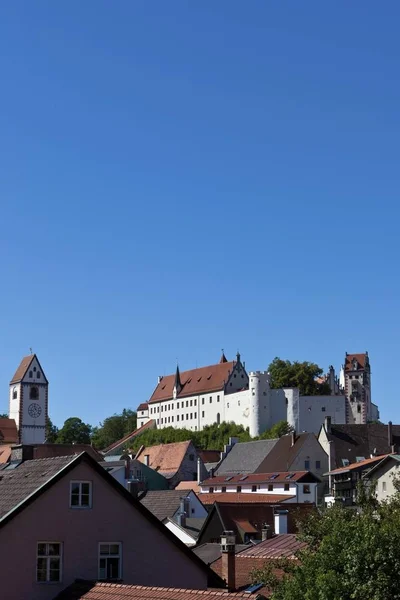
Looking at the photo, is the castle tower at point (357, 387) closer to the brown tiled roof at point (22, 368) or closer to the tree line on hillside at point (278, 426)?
the tree line on hillside at point (278, 426)

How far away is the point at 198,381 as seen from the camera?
167 m

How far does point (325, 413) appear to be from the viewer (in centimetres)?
14725

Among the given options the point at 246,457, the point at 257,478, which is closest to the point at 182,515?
the point at 257,478

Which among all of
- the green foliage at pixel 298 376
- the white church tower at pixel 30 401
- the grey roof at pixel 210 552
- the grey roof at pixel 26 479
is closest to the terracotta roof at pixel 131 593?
the grey roof at pixel 26 479

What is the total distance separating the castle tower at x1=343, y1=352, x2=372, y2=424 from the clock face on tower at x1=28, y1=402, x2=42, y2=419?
47321 mm

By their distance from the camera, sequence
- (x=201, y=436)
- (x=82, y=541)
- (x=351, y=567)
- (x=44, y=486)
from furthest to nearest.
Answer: (x=201, y=436) → (x=82, y=541) → (x=44, y=486) → (x=351, y=567)

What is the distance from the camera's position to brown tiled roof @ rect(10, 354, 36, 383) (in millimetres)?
165000

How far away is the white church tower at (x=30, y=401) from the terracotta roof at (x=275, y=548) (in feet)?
415

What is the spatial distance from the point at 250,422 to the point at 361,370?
105 feet

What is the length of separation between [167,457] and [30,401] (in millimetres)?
50131

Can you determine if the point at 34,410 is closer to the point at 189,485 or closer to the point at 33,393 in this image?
the point at 33,393

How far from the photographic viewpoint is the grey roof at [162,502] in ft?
184

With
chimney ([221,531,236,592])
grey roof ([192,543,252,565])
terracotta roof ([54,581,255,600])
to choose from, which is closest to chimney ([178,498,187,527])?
grey roof ([192,543,252,565])

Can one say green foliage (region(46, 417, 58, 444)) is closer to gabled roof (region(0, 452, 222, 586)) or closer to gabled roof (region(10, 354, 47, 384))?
gabled roof (region(10, 354, 47, 384))
